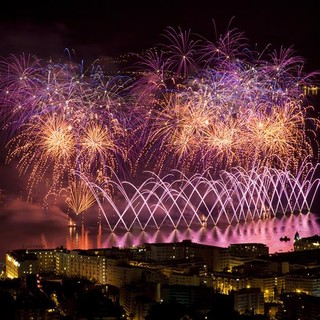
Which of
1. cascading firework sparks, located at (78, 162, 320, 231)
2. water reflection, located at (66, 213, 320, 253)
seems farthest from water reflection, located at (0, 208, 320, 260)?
cascading firework sparks, located at (78, 162, 320, 231)

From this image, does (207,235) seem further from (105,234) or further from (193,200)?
(193,200)

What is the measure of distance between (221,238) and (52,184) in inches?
172

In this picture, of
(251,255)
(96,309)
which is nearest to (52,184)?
(251,255)

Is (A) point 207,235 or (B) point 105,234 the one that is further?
(A) point 207,235

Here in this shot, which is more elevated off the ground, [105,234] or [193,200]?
[193,200]

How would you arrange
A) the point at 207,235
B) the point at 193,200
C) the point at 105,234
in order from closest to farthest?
1. the point at 105,234
2. the point at 207,235
3. the point at 193,200

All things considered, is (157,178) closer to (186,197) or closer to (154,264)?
(186,197)

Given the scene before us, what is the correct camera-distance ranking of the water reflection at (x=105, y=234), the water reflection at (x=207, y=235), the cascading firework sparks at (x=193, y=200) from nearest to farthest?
the water reflection at (x=105, y=234), the water reflection at (x=207, y=235), the cascading firework sparks at (x=193, y=200)

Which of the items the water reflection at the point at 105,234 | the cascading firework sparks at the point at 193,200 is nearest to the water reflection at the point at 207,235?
the water reflection at the point at 105,234

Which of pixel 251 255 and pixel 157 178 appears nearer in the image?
pixel 251 255

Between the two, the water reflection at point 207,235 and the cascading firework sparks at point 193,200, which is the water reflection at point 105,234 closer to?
the water reflection at point 207,235

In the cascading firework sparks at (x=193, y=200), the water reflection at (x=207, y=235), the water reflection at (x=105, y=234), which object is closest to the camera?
the water reflection at (x=105, y=234)

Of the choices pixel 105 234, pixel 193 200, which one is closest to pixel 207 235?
pixel 105 234

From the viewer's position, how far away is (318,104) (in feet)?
86.8
